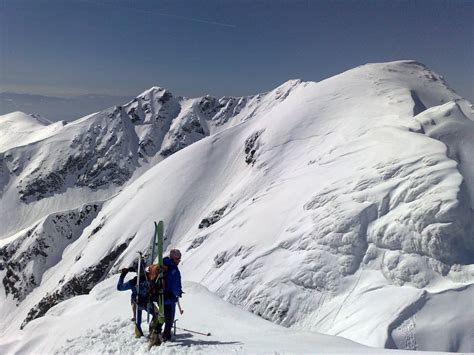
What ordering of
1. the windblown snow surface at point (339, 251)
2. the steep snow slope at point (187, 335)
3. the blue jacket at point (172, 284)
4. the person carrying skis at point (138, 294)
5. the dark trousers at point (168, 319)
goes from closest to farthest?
1. the steep snow slope at point (187, 335)
2. the blue jacket at point (172, 284)
3. the dark trousers at point (168, 319)
4. the person carrying skis at point (138, 294)
5. the windblown snow surface at point (339, 251)

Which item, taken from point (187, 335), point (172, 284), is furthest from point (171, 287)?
point (187, 335)

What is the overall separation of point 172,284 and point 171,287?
0.29 feet

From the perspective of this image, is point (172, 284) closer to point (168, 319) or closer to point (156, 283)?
point (156, 283)

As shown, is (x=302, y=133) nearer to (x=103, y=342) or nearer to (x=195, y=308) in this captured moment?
(x=195, y=308)

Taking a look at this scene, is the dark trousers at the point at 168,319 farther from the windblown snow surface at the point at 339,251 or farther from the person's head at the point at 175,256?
the person's head at the point at 175,256

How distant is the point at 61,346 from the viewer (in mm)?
14641

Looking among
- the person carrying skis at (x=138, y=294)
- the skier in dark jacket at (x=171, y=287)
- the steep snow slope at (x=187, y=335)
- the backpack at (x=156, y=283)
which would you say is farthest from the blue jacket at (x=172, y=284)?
the steep snow slope at (x=187, y=335)

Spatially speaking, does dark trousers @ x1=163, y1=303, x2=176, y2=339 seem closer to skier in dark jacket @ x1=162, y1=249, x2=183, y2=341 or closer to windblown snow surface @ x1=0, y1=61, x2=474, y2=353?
skier in dark jacket @ x1=162, y1=249, x2=183, y2=341

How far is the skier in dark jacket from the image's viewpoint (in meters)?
12.1

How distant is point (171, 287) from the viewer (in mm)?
12148

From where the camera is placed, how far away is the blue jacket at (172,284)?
12125mm

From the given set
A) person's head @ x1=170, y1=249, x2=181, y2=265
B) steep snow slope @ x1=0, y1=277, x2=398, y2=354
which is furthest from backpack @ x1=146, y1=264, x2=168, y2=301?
steep snow slope @ x1=0, y1=277, x2=398, y2=354

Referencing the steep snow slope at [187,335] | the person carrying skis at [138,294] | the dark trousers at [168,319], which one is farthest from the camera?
the person carrying skis at [138,294]

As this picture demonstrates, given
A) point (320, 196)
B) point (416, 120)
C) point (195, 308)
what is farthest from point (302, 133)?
point (195, 308)
